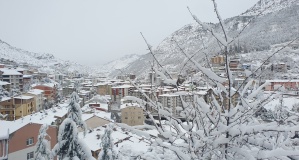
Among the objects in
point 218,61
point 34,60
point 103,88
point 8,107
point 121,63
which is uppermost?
point 34,60

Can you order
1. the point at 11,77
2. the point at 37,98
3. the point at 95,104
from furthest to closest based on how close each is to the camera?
the point at 11,77
the point at 95,104
the point at 37,98

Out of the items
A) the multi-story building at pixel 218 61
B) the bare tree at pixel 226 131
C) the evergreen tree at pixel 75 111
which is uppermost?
the multi-story building at pixel 218 61

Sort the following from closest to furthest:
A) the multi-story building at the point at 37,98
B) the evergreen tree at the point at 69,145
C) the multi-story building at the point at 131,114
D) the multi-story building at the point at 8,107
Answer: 1. the evergreen tree at the point at 69,145
2. the multi-story building at the point at 131,114
3. the multi-story building at the point at 8,107
4. the multi-story building at the point at 37,98

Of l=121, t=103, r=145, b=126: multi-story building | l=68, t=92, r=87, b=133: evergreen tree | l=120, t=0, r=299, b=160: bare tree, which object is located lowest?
l=121, t=103, r=145, b=126: multi-story building

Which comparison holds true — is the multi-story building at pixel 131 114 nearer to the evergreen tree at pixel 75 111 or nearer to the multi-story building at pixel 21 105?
the multi-story building at pixel 21 105

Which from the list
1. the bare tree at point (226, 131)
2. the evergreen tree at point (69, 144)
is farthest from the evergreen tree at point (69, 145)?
the bare tree at point (226, 131)

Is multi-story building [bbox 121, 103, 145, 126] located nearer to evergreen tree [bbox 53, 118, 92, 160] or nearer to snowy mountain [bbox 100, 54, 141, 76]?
snowy mountain [bbox 100, 54, 141, 76]

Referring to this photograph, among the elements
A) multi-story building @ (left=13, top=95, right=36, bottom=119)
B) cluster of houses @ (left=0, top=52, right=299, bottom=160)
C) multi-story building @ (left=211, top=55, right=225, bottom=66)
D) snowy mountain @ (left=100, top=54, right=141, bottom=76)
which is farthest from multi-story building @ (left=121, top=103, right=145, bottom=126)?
multi-story building @ (left=211, top=55, right=225, bottom=66)

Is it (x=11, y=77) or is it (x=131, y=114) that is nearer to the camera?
(x=131, y=114)

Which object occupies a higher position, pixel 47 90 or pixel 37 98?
pixel 47 90

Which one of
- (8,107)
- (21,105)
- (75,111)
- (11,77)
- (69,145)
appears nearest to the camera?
(69,145)

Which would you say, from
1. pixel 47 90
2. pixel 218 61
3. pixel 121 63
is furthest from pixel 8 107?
pixel 218 61

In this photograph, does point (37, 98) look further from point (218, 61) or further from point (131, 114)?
point (218, 61)

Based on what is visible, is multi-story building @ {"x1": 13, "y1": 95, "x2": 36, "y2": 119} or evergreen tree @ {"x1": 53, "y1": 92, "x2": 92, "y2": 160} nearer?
evergreen tree @ {"x1": 53, "y1": 92, "x2": 92, "y2": 160}
